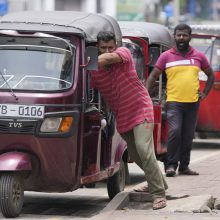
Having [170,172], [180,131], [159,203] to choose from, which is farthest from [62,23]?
[170,172]

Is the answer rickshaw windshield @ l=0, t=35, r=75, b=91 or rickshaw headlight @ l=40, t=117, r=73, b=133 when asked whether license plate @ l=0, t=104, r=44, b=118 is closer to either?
rickshaw headlight @ l=40, t=117, r=73, b=133

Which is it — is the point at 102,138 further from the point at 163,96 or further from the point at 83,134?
the point at 163,96

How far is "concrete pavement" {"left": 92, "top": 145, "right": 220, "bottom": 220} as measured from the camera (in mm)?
8898

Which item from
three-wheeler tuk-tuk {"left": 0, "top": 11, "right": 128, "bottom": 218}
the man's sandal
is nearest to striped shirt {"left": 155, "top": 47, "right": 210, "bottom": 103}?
three-wheeler tuk-tuk {"left": 0, "top": 11, "right": 128, "bottom": 218}

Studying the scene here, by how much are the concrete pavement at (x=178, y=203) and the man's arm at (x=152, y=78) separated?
1227 mm

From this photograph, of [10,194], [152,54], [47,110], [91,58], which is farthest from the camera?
[152,54]

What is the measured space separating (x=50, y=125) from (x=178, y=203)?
1582mm

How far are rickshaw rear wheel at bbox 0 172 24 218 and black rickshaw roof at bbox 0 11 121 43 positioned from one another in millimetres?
1527

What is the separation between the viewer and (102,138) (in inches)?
398

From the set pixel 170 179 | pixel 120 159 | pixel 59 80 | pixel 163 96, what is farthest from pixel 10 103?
pixel 163 96

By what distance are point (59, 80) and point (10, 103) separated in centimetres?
57

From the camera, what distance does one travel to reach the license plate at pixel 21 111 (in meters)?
9.18

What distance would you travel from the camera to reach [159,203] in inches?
370

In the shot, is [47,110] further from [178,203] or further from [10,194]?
[178,203]
